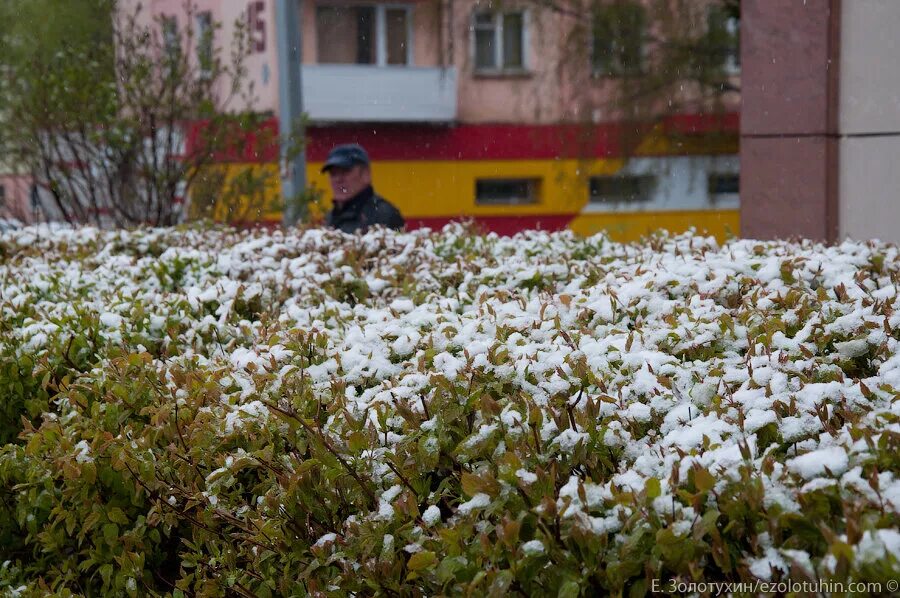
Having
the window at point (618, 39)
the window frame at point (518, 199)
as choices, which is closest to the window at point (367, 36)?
the window frame at point (518, 199)

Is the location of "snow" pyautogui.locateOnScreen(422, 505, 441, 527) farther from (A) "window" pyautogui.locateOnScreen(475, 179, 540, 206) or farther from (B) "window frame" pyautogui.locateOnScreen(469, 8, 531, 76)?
(A) "window" pyautogui.locateOnScreen(475, 179, 540, 206)

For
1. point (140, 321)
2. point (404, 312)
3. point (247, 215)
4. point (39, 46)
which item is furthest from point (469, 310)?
point (39, 46)

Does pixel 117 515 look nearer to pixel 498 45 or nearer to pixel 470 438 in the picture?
pixel 470 438

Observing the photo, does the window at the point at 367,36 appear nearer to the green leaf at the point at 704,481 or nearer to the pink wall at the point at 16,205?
the pink wall at the point at 16,205

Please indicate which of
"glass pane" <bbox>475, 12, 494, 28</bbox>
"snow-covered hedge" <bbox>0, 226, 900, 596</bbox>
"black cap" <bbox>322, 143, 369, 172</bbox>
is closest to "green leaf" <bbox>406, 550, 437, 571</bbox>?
"snow-covered hedge" <bbox>0, 226, 900, 596</bbox>

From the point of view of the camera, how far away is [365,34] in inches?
965

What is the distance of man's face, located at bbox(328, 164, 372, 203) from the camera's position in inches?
341

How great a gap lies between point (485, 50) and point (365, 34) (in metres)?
2.47

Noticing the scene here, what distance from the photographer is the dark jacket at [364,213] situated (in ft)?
27.6

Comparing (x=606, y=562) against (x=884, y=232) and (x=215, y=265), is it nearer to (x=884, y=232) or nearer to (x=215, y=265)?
(x=215, y=265)

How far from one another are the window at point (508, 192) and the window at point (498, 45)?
2239 millimetres

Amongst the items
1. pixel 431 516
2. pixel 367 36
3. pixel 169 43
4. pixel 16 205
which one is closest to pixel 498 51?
pixel 367 36

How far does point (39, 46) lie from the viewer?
35.8ft

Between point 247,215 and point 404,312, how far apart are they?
Result: 6873 mm
